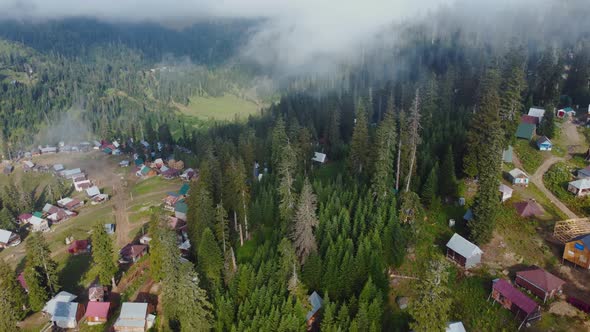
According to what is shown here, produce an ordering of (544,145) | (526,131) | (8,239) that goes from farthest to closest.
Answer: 1. (8,239)
2. (526,131)
3. (544,145)

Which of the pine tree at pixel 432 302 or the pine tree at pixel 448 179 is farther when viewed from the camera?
the pine tree at pixel 448 179

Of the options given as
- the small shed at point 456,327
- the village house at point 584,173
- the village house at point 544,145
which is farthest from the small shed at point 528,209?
the small shed at point 456,327

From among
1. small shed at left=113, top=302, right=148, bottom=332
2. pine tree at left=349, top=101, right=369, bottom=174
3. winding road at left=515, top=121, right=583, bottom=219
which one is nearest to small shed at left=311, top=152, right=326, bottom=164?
pine tree at left=349, top=101, right=369, bottom=174

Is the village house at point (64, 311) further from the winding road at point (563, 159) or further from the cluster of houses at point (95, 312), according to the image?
the winding road at point (563, 159)

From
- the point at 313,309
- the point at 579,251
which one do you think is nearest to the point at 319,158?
the point at 313,309

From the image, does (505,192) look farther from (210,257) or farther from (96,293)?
(96,293)

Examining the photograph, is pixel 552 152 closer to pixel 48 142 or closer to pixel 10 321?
pixel 10 321
